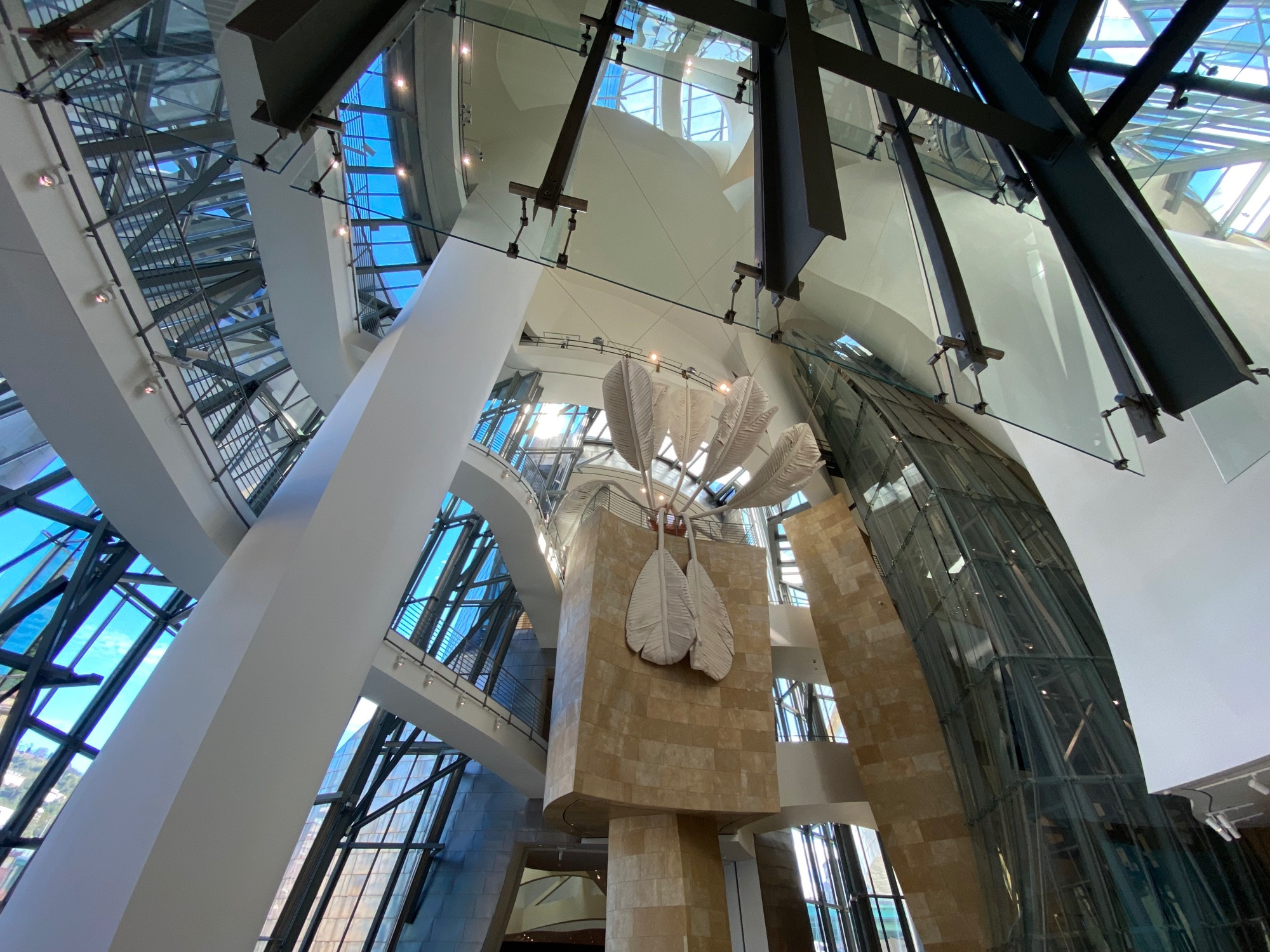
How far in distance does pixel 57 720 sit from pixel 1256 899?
49.9 feet

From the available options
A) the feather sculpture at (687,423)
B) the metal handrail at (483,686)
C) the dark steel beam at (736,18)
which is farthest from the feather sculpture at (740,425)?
the dark steel beam at (736,18)

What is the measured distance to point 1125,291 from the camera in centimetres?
247

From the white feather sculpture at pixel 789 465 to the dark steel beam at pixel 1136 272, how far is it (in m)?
11.3

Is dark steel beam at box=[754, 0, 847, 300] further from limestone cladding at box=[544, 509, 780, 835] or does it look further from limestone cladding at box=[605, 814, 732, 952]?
limestone cladding at box=[605, 814, 732, 952]

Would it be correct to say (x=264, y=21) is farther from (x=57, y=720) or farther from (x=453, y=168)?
(x=57, y=720)

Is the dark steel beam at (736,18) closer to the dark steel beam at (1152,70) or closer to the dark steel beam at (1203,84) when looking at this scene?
the dark steel beam at (1152,70)

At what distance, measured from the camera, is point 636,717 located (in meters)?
11.2

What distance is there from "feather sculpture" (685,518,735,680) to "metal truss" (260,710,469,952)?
8113 millimetres

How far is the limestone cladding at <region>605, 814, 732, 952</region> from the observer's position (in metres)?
9.81

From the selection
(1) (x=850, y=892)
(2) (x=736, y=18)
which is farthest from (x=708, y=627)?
(1) (x=850, y=892)

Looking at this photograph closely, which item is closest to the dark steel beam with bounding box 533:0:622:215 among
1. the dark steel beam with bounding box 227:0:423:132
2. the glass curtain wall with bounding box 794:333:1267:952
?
the dark steel beam with bounding box 227:0:423:132

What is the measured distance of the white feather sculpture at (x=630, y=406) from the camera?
13055 mm

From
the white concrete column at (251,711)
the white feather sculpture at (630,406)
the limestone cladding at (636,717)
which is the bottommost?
the white concrete column at (251,711)

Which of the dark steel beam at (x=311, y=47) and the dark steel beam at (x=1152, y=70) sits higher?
the dark steel beam at (x=1152, y=70)
